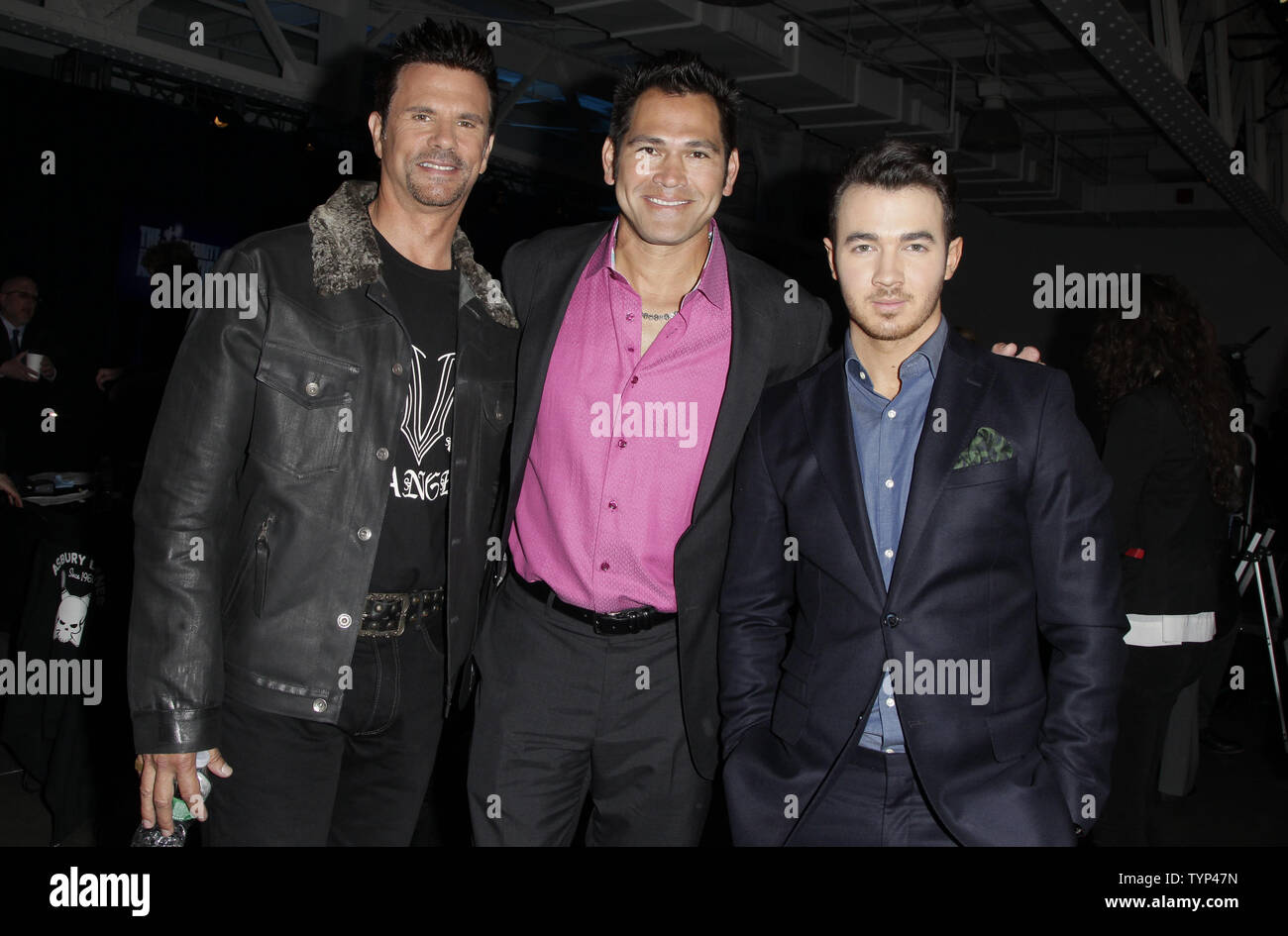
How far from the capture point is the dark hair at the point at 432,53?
229cm

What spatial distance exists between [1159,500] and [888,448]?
69.7 inches

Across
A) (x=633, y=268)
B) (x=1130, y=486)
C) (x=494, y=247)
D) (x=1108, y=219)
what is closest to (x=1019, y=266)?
(x=1108, y=219)

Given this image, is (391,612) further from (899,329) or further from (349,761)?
(899,329)

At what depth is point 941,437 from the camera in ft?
6.20

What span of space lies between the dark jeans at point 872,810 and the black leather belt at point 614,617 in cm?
53

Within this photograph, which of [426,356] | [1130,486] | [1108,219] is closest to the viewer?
[426,356]

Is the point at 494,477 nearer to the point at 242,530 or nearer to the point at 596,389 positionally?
the point at 596,389

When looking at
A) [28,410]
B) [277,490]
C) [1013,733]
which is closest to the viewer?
[1013,733]

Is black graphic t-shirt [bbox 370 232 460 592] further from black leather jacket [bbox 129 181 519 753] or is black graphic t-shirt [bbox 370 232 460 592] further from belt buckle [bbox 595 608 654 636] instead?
belt buckle [bbox 595 608 654 636]

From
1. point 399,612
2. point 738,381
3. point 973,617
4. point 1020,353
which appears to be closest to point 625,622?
point 399,612

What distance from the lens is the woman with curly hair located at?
127 inches

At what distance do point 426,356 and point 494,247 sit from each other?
1077cm

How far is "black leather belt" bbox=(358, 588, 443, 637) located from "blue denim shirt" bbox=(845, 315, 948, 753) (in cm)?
96

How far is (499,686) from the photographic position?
225 cm
